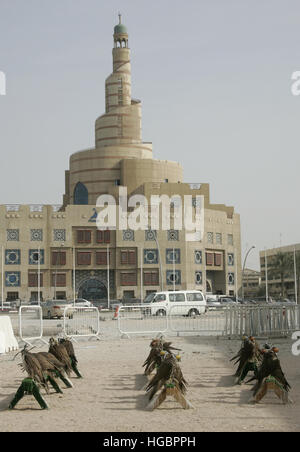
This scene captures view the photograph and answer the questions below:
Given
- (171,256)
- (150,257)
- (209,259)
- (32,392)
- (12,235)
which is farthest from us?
(209,259)

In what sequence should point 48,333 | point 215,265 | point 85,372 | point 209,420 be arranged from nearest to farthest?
point 209,420, point 85,372, point 48,333, point 215,265

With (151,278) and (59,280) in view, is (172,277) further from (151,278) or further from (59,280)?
(59,280)

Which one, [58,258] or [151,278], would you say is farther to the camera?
[151,278]

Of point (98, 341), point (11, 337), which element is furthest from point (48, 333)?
point (11, 337)

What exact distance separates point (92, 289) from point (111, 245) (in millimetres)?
5345

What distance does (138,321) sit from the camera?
24.9m

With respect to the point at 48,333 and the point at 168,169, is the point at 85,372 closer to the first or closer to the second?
the point at 48,333

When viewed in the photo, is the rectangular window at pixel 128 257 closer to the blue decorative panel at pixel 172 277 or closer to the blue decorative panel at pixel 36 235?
the blue decorative panel at pixel 172 277

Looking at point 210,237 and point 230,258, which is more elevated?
point 210,237

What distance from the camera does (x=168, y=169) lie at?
85688 millimetres

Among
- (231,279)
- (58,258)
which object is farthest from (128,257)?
(231,279)

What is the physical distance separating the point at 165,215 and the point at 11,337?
2304 inches

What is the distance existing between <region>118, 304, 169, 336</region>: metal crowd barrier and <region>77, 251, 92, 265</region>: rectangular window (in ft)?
173

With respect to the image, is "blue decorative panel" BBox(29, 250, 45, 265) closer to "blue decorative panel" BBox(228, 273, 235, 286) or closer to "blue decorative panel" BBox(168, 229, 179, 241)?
"blue decorative panel" BBox(168, 229, 179, 241)
